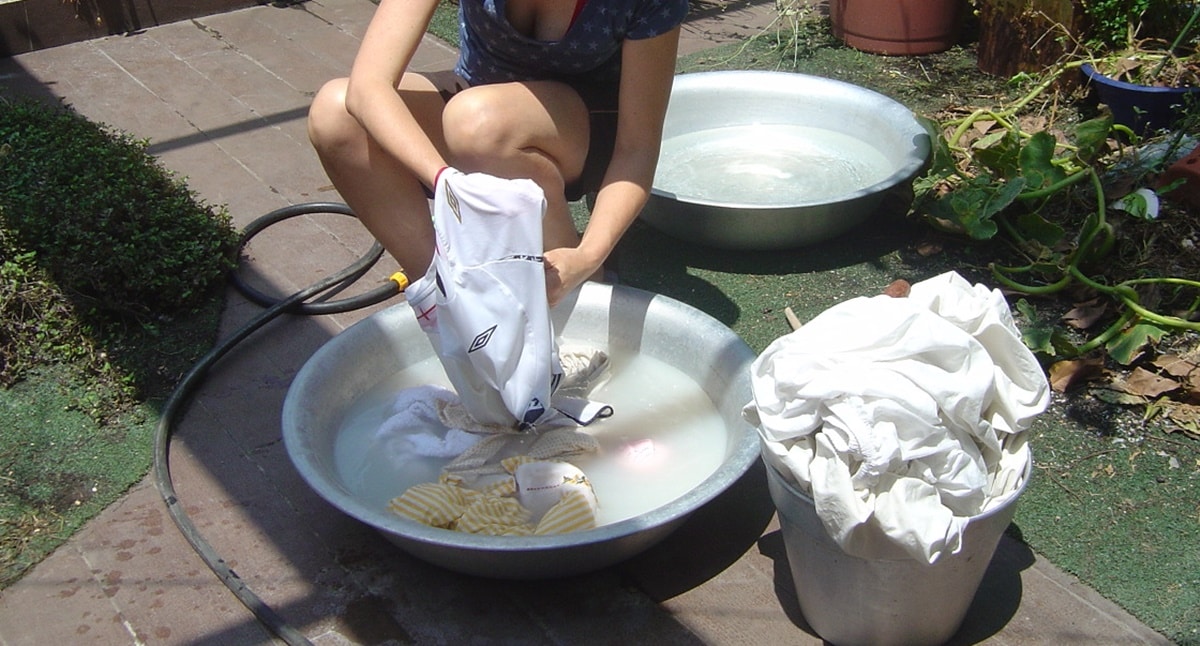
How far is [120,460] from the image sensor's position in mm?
2391

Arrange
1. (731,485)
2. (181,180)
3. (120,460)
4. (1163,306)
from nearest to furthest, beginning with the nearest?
(731,485) < (120,460) < (1163,306) < (181,180)

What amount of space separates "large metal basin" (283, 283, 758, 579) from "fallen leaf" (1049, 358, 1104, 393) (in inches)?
31.3

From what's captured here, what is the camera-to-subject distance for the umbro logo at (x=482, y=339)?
205 centimetres

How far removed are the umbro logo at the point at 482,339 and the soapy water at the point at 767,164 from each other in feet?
4.37

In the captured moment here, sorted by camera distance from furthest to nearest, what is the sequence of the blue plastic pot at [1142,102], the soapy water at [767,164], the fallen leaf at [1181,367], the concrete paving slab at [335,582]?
the soapy water at [767,164]
the blue plastic pot at [1142,102]
the fallen leaf at [1181,367]
the concrete paving slab at [335,582]

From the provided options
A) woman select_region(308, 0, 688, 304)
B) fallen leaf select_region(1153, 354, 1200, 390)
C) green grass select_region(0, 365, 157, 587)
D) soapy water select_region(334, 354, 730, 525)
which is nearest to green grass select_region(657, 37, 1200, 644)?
fallen leaf select_region(1153, 354, 1200, 390)

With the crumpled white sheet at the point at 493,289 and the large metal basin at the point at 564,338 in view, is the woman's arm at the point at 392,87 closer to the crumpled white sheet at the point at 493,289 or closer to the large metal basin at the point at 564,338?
the crumpled white sheet at the point at 493,289

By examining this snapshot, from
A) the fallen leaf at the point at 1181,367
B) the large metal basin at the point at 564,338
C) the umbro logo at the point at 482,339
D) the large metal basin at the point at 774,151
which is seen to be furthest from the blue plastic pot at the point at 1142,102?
the umbro logo at the point at 482,339

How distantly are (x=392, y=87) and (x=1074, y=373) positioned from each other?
169cm

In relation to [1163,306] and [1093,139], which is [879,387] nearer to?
[1163,306]

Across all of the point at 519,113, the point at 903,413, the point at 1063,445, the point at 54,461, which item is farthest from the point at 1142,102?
the point at 54,461

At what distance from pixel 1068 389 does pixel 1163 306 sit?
1.38ft

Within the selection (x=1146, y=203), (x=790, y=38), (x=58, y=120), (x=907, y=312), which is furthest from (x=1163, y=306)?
(x=58, y=120)

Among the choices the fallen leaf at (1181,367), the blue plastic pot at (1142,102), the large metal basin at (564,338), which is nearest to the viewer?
the large metal basin at (564,338)
